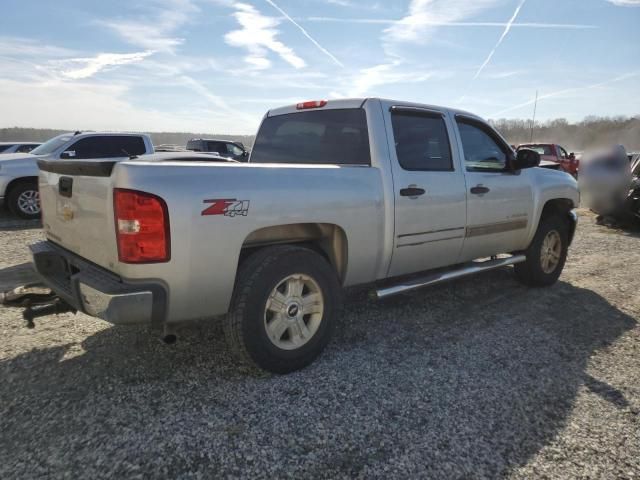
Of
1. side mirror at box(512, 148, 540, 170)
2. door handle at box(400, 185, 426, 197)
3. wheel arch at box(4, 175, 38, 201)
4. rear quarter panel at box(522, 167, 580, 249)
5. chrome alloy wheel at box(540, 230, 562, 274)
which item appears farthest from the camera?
wheel arch at box(4, 175, 38, 201)

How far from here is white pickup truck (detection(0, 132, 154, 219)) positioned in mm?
9406

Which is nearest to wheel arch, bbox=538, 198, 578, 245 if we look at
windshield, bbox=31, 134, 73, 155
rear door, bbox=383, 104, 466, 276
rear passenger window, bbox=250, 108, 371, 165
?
rear door, bbox=383, 104, 466, 276

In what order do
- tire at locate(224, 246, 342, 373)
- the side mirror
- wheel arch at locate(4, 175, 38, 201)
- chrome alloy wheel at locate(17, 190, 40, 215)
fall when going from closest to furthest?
tire at locate(224, 246, 342, 373) < the side mirror < wheel arch at locate(4, 175, 38, 201) < chrome alloy wheel at locate(17, 190, 40, 215)

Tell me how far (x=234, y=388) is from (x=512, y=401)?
1.79 m

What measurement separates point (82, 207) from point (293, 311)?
1.48m

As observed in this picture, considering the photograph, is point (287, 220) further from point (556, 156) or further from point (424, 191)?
point (556, 156)

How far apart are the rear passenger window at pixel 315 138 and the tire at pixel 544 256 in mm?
2763

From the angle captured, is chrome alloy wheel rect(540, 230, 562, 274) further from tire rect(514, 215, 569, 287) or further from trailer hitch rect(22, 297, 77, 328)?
trailer hitch rect(22, 297, 77, 328)

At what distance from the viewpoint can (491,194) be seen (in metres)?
4.47

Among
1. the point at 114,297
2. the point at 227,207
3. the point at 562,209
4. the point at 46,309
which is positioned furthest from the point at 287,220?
the point at 562,209

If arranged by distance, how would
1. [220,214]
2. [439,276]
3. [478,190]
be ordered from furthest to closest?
[478,190] → [439,276] → [220,214]

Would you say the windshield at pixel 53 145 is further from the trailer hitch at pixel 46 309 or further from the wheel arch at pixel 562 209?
the wheel arch at pixel 562 209

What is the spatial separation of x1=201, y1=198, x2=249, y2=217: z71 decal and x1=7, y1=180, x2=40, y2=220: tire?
9007 mm

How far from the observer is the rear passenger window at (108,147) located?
31.4 ft
